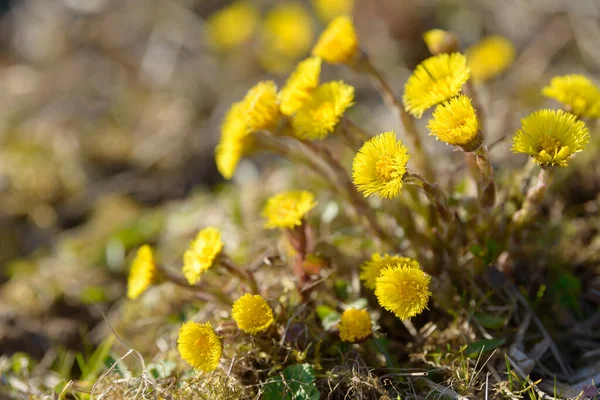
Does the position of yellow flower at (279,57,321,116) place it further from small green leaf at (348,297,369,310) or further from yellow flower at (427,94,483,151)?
small green leaf at (348,297,369,310)

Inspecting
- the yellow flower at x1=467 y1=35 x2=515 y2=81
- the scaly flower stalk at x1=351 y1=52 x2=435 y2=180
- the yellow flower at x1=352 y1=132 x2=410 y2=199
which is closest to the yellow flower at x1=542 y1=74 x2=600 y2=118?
the scaly flower stalk at x1=351 y1=52 x2=435 y2=180

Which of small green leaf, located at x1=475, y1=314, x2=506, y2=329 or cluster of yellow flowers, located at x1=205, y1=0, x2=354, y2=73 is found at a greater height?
cluster of yellow flowers, located at x1=205, y1=0, x2=354, y2=73

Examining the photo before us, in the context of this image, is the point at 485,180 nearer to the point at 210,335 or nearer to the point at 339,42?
the point at 339,42

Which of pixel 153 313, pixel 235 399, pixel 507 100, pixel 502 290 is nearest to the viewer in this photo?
pixel 235 399

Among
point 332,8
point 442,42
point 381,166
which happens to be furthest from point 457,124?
point 332,8

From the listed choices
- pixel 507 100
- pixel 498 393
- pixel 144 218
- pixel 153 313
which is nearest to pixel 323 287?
pixel 498 393

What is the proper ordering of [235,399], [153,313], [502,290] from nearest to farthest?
[235,399]
[502,290]
[153,313]

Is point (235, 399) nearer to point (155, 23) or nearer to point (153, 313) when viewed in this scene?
point (153, 313)

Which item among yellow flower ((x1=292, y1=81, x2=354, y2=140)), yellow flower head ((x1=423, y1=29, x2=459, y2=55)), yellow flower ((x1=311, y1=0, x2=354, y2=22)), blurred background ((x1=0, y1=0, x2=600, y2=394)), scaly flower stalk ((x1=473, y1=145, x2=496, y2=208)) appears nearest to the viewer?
scaly flower stalk ((x1=473, y1=145, x2=496, y2=208))
